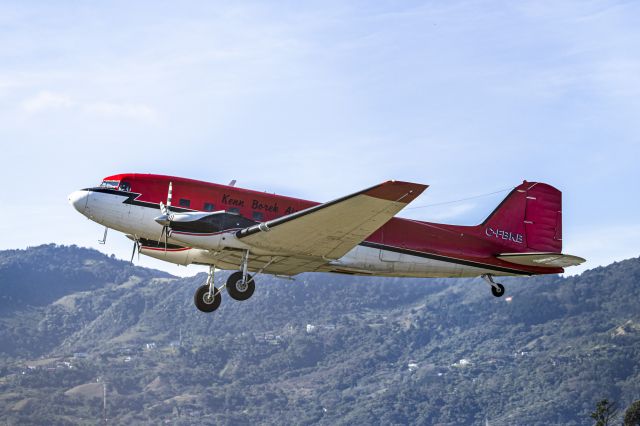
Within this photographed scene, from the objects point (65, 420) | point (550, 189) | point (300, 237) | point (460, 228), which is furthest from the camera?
point (65, 420)

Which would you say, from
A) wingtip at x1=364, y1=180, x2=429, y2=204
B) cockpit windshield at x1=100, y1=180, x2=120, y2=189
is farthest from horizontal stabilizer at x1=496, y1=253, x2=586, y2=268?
cockpit windshield at x1=100, y1=180, x2=120, y2=189

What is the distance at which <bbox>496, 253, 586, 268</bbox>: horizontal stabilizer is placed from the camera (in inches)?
1588

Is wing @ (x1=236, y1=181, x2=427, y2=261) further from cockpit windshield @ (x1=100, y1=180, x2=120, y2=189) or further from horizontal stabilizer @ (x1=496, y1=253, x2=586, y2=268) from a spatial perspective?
horizontal stabilizer @ (x1=496, y1=253, x2=586, y2=268)

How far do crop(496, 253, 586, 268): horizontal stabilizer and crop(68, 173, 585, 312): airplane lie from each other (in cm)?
5

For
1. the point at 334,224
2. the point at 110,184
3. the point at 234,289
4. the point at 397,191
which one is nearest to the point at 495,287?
the point at 334,224

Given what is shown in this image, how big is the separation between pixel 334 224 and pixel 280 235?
219 centimetres

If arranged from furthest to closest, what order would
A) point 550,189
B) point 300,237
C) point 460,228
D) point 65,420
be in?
point 65,420
point 550,189
point 460,228
point 300,237

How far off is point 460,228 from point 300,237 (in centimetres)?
870

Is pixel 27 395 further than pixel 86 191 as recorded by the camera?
Yes

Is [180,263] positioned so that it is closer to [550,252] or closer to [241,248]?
[241,248]

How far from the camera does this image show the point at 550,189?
46125mm

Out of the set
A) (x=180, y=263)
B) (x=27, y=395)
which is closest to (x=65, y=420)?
(x=27, y=395)

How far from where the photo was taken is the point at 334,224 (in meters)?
36.7

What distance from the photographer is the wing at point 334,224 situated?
34.3 metres
